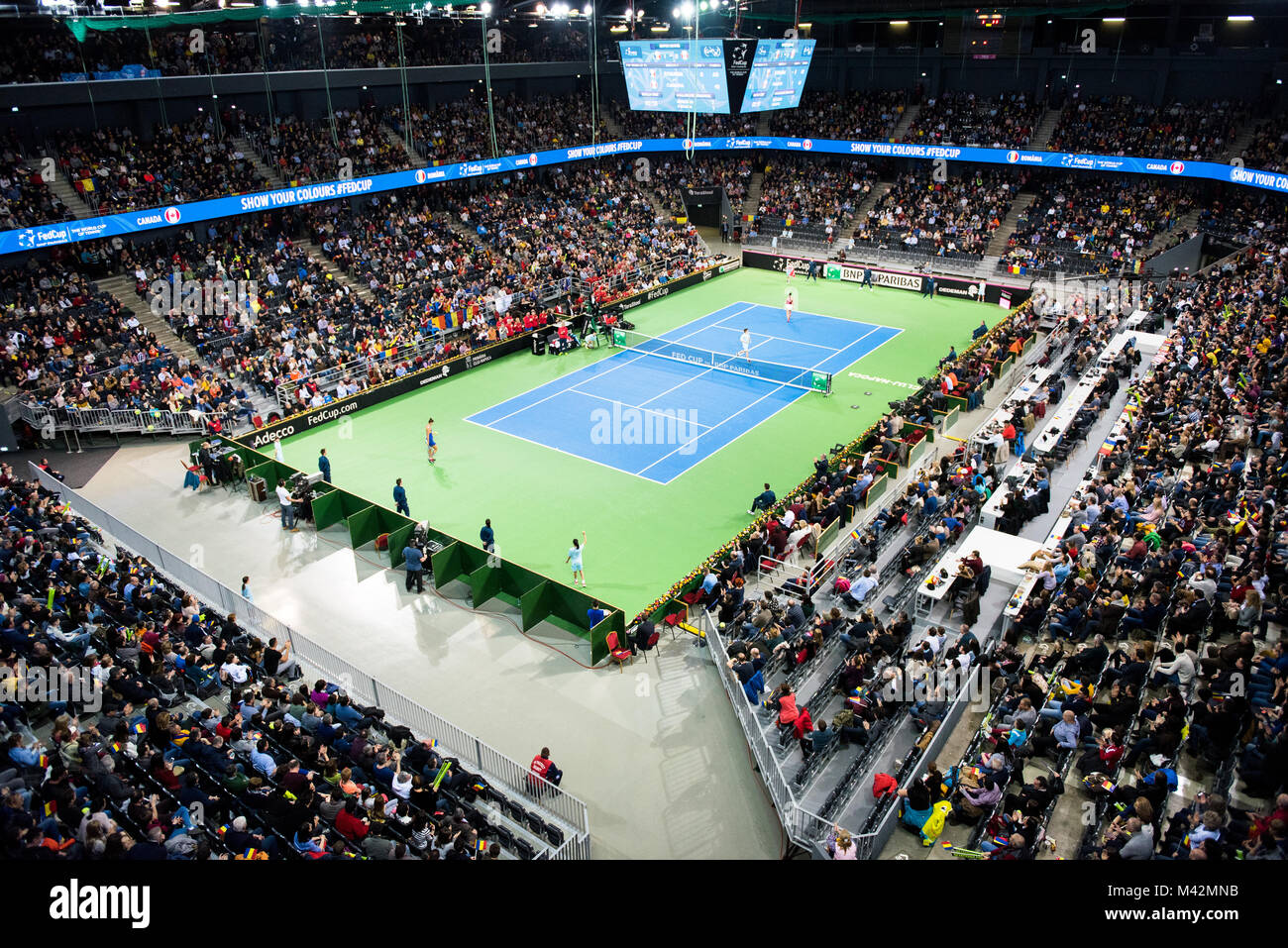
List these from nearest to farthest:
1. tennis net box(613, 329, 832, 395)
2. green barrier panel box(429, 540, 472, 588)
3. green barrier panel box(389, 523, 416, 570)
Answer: green barrier panel box(429, 540, 472, 588)
green barrier panel box(389, 523, 416, 570)
tennis net box(613, 329, 832, 395)

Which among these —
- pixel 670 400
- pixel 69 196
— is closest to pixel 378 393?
pixel 670 400

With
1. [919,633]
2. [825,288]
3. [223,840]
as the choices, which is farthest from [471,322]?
[223,840]

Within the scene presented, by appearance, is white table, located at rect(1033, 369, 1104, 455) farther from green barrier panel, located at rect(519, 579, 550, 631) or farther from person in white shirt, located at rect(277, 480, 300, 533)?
person in white shirt, located at rect(277, 480, 300, 533)

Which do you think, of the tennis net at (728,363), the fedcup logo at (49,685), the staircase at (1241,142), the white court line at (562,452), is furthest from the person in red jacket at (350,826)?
the staircase at (1241,142)

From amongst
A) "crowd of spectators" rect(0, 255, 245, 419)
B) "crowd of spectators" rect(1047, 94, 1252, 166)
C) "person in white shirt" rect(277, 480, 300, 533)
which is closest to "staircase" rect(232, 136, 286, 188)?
"crowd of spectators" rect(0, 255, 245, 419)
